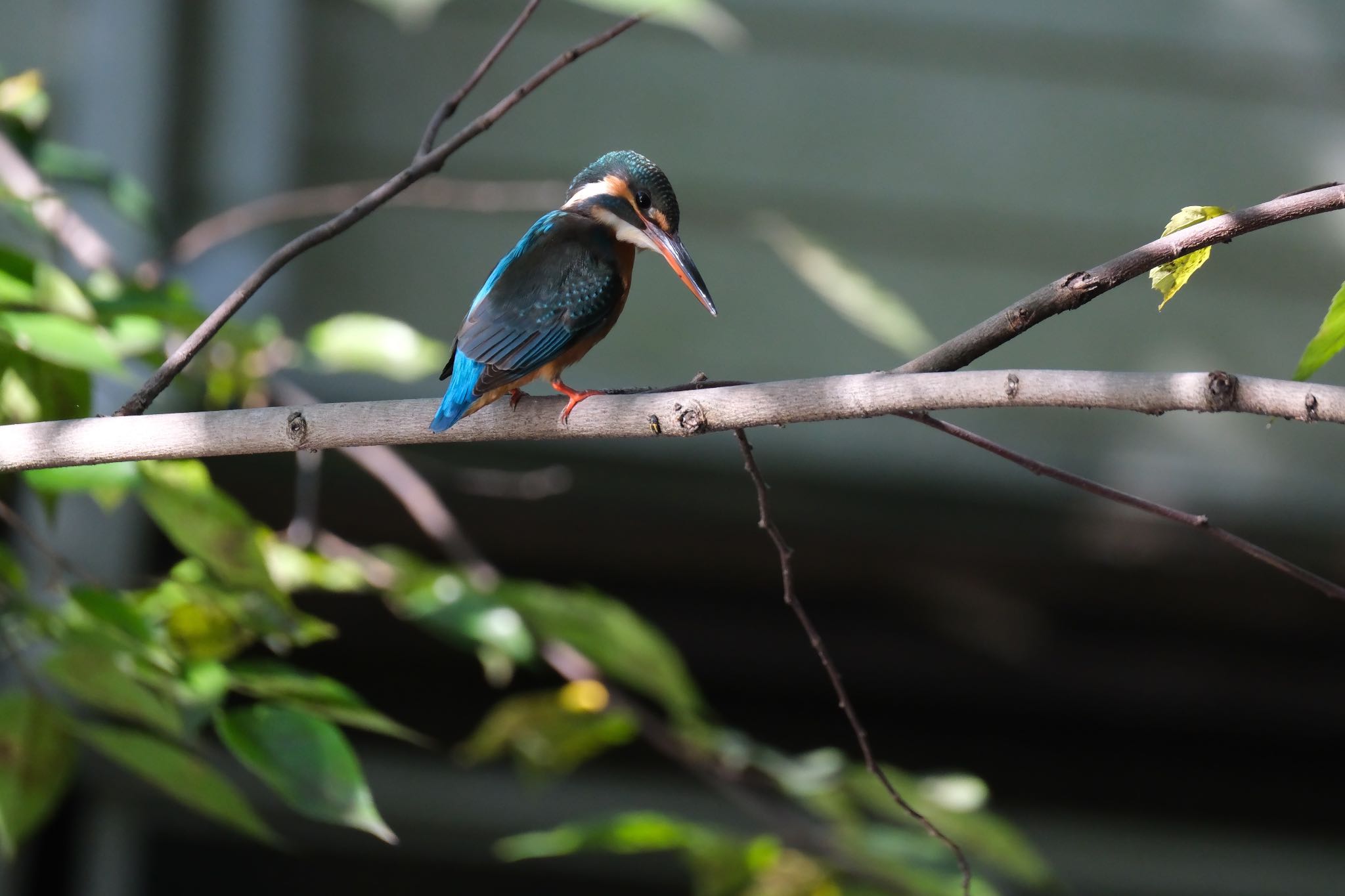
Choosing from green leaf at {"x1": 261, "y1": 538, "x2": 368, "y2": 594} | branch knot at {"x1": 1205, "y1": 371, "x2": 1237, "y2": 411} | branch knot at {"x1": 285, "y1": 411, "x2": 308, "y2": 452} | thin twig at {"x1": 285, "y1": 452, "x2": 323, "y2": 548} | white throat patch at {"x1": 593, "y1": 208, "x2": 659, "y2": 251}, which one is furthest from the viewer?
thin twig at {"x1": 285, "y1": 452, "x2": 323, "y2": 548}

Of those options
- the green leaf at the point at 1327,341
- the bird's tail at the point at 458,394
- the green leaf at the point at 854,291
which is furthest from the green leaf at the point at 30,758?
the green leaf at the point at 1327,341

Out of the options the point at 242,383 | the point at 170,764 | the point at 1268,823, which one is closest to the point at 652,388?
the point at 170,764

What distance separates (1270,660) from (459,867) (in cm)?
161

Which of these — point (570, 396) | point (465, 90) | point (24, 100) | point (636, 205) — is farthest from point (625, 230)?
point (24, 100)

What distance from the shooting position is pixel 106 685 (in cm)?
82

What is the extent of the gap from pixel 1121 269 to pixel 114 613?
66 cm

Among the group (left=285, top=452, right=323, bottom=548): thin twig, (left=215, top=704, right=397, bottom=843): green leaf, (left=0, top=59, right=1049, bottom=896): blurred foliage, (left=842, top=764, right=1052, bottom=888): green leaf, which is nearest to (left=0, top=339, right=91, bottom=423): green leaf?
(left=0, top=59, right=1049, bottom=896): blurred foliage

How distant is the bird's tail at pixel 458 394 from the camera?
2.55 feet

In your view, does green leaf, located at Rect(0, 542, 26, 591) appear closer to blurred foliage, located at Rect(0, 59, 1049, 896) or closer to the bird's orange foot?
blurred foliage, located at Rect(0, 59, 1049, 896)

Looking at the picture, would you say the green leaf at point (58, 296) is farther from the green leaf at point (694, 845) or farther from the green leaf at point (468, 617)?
the green leaf at point (694, 845)

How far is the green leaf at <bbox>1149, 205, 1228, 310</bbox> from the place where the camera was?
63 cm

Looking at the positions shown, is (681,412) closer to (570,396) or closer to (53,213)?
(570,396)

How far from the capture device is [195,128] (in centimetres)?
226

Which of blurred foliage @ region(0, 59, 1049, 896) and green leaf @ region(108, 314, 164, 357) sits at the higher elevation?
green leaf @ region(108, 314, 164, 357)
